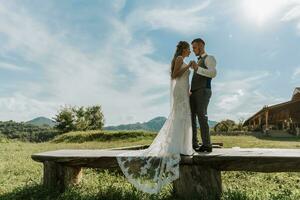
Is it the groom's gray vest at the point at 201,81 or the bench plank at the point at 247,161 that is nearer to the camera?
the bench plank at the point at 247,161

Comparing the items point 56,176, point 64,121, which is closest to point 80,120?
point 64,121

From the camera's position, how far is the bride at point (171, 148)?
5789 mm

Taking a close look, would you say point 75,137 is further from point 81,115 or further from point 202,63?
Answer: point 81,115

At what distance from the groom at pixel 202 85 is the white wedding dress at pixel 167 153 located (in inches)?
6.6

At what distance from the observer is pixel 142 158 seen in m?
6.01

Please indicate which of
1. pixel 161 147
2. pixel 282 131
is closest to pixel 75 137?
pixel 282 131

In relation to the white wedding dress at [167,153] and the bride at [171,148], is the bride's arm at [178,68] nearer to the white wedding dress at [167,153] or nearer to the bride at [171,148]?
the bride at [171,148]

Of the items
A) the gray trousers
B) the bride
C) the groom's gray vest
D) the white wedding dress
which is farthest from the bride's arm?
the gray trousers

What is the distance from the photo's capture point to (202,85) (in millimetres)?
6281

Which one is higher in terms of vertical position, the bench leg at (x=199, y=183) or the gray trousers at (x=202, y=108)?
the gray trousers at (x=202, y=108)

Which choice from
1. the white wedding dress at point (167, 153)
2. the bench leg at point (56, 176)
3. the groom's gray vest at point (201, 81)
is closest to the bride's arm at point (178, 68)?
the white wedding dress at point (167, 153)

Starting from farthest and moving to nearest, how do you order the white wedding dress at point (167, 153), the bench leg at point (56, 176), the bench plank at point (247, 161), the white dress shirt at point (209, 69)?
the bench leg at point (56, 176)
the white dress shirt at point (209, 69)
the white wedding dress at point (167, 153)
the bench plank at point (247, 161)

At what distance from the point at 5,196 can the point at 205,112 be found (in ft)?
14.1

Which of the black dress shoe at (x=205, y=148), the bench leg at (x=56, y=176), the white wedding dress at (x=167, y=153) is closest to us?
the white wedding dress at (x=167, y=153)
